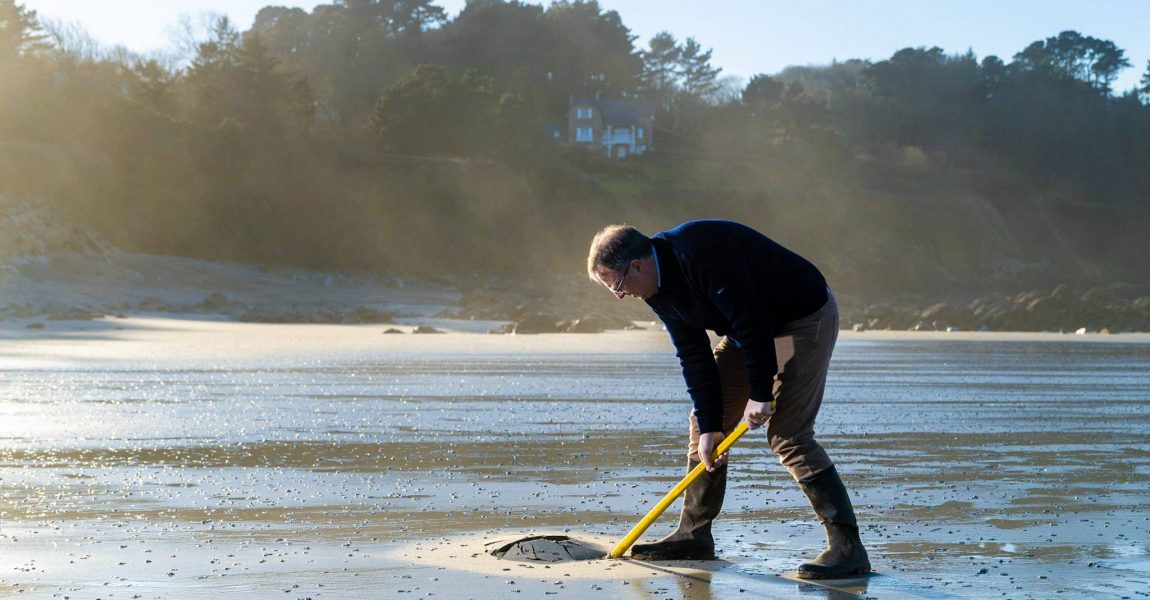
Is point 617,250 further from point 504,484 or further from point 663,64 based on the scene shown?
point 663,64

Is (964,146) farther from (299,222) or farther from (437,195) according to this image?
(299,222)

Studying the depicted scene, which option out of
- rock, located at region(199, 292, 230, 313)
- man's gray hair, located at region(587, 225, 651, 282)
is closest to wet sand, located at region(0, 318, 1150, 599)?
man's gray hair, located at region(587, 225, 651, 282)

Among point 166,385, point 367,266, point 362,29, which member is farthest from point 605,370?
point 362,29

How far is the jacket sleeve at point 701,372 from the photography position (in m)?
5.56

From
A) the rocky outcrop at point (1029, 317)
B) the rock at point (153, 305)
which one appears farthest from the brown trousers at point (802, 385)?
the rocky outcrop at point (1029, 317)

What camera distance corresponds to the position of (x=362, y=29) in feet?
284

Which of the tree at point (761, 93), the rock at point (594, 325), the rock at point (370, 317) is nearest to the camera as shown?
the rock at point (594, 325)

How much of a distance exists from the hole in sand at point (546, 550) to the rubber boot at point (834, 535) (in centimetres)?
94

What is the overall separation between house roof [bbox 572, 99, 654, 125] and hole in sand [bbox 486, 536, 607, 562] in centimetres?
7948

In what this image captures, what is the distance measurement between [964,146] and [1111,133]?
10.0 m

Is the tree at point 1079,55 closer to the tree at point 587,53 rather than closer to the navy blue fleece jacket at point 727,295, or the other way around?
the tree at point 587,53

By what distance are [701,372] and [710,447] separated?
31 cm

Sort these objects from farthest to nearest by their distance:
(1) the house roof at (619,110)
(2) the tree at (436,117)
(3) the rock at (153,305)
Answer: (1) the house roof at (619,110) < (2) the tree at (436,117) < (3) the rock at (153,305)

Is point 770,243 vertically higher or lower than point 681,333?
higher
